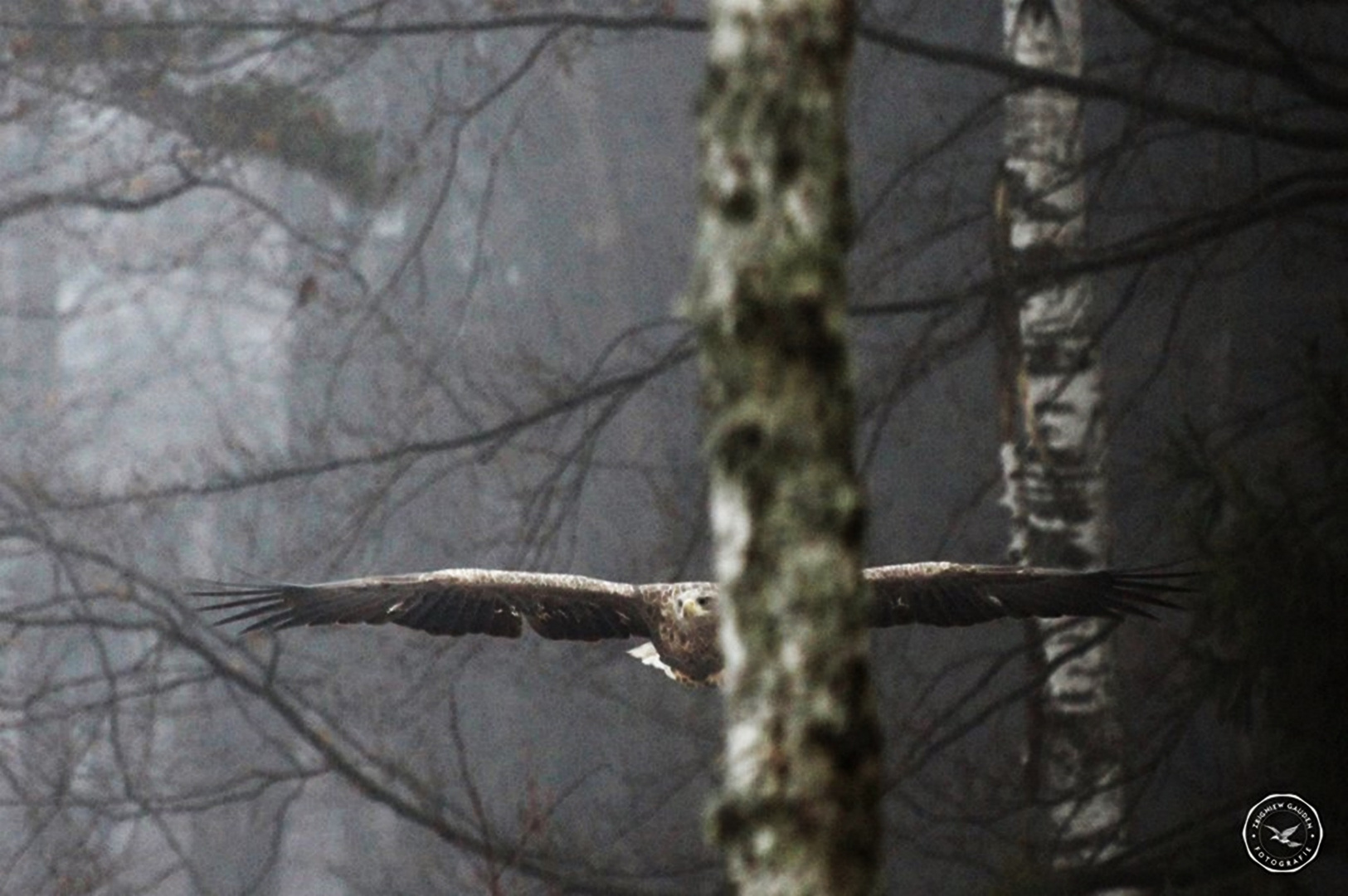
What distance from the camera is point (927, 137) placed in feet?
43.6

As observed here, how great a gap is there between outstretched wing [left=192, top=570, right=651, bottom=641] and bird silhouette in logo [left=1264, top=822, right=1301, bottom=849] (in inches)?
88.2

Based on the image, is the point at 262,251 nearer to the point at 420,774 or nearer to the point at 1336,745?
the point at 420,774

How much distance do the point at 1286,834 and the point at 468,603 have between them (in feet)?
9.03

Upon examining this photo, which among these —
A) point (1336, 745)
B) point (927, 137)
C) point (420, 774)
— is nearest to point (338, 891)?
point (420, 774)

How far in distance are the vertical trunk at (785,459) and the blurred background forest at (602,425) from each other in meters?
0.15

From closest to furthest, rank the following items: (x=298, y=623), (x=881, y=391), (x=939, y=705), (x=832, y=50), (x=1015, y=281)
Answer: (x=832, y=50) < (x=298, y=623) < (x=1015, y=281) < (x=881, y=391) < (x=939, y=705)

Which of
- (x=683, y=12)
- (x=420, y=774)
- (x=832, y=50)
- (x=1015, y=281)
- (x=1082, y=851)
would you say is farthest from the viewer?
(x=420, y=774)

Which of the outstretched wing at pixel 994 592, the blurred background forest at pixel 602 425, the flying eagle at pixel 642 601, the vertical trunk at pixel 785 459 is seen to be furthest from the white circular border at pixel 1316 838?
the vertical trunk at pixel 785 459

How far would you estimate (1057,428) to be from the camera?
6961mm

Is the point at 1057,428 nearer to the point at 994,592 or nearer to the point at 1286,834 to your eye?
the point at 1286,834

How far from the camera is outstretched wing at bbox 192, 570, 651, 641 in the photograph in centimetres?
445

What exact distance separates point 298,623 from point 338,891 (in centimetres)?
2288

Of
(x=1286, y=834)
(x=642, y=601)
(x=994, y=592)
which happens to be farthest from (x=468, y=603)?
(x=1286, y=834)

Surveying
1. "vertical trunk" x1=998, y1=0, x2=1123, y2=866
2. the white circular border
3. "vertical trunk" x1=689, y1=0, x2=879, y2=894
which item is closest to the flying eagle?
the white circular border
